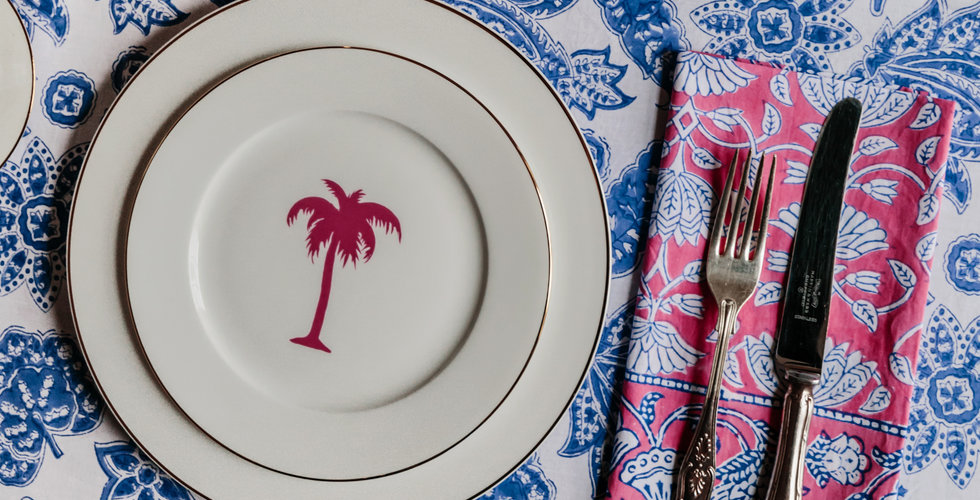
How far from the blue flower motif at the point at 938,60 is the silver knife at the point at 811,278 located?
0.07 meters

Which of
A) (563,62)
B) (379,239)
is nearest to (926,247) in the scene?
(563,62)

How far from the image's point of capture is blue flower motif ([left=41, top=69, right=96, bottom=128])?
1.73 ft

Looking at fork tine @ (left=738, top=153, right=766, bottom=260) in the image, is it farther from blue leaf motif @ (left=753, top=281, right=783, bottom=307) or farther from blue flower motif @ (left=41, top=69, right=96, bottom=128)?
blue flower motif @ (left=41, top=69, right=96, bottom=128)

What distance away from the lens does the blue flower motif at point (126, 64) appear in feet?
1.72

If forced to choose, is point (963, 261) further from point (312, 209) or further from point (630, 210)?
point (312, 209)

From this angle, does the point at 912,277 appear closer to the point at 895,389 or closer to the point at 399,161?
the point at 895,389

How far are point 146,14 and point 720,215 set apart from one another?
20.3 inches

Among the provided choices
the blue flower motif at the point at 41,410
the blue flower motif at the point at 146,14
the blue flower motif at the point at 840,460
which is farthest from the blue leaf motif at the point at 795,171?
the blue flower motif at the point at 41,410

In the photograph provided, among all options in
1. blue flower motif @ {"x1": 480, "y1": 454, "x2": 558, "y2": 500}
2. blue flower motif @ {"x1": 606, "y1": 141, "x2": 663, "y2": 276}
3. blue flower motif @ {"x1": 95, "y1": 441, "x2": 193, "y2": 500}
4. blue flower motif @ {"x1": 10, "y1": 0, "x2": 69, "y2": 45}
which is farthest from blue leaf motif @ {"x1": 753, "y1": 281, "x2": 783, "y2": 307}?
blue flower motif @ {"x1": 10, "y1": 0, "x2": 69, "y2": 45}

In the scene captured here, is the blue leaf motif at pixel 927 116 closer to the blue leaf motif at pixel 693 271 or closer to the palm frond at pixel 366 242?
the blue leaf motif at pixel 693 271

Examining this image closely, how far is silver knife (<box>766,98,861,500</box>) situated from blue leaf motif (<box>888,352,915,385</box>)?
7 centimetres

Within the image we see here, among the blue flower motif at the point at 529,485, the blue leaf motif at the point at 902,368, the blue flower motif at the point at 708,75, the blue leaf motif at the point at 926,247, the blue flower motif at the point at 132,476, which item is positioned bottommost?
the blue flower motif at the point at 132,476

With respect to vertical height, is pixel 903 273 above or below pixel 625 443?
above

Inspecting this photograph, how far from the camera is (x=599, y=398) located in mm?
526
